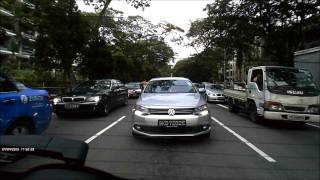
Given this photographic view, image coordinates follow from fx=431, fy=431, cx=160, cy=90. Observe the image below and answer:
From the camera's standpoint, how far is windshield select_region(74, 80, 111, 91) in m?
17.0

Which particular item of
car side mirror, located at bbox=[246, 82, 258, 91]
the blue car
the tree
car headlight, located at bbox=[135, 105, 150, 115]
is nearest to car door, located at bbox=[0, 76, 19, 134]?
the blue car

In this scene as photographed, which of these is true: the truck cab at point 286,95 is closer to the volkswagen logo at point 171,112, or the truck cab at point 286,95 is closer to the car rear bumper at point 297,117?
the car rear bumper at point 297,117

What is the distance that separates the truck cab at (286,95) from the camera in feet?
42.5

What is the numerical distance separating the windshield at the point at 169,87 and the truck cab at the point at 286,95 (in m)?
3.08

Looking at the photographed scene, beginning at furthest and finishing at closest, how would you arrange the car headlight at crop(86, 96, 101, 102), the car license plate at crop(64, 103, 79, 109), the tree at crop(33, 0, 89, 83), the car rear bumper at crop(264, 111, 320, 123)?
1. the tree at crop(33, 0, 89, 83)
2. the car headlight at crop(86, 96, 101, 102)
3. the car license plate at crop(64, 103, 79, 109)
4. the car rear bumper at crop(264, 111, 320, 123)

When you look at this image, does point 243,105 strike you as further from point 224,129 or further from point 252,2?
point 252,2

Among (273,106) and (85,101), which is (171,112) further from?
(85,101)

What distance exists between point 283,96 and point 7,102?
28.3 feet

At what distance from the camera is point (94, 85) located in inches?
691

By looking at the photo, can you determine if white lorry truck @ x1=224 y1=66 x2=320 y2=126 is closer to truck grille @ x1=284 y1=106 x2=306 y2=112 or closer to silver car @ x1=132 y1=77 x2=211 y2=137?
truck grille @ x1=284 y1=106 x2=306 y2=112

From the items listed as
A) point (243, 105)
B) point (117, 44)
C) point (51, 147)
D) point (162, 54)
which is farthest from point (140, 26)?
point (51, 147)

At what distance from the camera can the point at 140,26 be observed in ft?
175

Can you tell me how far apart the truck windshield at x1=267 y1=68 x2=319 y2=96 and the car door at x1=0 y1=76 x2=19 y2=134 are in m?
8.35

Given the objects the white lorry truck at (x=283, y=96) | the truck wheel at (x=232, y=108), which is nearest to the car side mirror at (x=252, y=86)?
the white lorry truck at (x=283, y=96)
